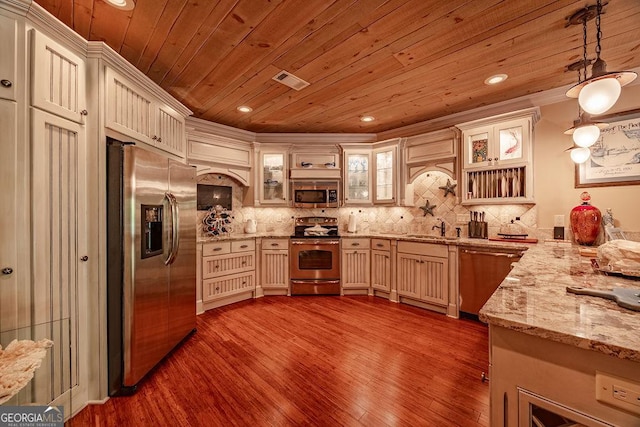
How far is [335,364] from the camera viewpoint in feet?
7.15

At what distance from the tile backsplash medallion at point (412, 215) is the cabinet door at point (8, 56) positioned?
2481mm

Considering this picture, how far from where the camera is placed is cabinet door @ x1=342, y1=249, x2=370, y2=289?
398cm

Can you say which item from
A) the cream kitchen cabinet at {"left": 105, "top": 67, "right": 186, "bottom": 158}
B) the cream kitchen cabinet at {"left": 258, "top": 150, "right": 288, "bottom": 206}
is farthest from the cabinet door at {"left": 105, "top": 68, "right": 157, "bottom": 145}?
the cream kitchen cabinet at {"left": 258, "top": 150, "right": 288, "bottom": 206}

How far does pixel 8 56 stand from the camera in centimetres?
135

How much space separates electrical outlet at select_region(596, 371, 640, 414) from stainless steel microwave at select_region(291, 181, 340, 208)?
11.8 feet

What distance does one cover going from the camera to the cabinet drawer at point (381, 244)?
3.78 m

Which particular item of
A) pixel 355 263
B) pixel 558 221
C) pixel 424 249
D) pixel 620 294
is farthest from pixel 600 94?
pixel 355 263

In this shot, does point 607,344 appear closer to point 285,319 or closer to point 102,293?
point 102,293

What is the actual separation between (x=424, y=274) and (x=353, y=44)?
2.75m

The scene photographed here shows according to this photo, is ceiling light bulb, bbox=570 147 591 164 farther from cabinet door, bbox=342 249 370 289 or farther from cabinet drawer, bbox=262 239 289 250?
cabinet drawer, bbox=262 239 289 250

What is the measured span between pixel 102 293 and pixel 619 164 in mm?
4597

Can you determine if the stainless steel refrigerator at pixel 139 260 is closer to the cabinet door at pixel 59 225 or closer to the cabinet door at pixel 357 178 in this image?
the cabinet door at pixel 59 225

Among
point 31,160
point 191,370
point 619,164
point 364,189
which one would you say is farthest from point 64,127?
point 619,164

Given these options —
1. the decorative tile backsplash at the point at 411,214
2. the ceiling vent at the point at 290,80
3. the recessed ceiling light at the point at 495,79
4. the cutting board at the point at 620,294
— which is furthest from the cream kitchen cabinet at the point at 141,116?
the recessed ceiling light at the point at 495,79
